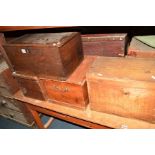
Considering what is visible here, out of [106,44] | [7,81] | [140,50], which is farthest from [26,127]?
[140,50]

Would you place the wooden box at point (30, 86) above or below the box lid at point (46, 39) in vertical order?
below

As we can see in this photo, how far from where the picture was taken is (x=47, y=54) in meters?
0.99

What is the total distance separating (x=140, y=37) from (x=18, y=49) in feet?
2.81

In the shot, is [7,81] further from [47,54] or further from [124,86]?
[124,86]

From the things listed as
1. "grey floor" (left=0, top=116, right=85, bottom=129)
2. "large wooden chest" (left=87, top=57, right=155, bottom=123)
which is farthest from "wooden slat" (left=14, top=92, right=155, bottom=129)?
"grey floor" (left=0, top=116, right=85, bottom=129)

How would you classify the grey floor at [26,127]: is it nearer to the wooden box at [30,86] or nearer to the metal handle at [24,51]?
the wooden box at [30,86]

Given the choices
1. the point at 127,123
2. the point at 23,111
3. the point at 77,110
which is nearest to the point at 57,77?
the point at 77,110

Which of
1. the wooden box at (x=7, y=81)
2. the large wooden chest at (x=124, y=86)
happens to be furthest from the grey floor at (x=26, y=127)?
the large wooden chest at (x=124, y=86)

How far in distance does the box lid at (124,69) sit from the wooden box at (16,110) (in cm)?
99

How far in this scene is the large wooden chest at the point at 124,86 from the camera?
84 centimetres

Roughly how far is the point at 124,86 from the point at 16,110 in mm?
1267

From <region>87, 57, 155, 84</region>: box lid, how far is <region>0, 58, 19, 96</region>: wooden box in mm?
851

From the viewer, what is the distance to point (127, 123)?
→ 1007 mm
